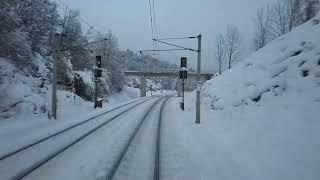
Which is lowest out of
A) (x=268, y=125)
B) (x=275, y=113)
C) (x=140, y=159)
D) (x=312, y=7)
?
(x=140, y=159)

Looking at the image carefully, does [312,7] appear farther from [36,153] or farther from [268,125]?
[36,153]

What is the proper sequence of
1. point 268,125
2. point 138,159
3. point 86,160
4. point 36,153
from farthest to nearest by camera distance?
point 268,125 < point 36,153 < point 138,159 < point 86,160

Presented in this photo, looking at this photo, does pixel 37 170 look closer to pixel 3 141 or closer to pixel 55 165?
pixel 55 165

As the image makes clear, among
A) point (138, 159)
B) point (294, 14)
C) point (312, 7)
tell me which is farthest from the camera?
point (294, 14)

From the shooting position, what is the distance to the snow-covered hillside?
1038 centimetres

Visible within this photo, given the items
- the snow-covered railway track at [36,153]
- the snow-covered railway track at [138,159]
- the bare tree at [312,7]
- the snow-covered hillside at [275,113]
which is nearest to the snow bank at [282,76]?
the snow-covered hillside at [275,113]

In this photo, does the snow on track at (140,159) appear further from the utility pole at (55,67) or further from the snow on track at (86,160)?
the utility pole at (55,67)

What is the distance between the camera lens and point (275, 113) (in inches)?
618

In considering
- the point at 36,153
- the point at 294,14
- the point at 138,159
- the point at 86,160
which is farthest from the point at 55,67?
the point at 294,14

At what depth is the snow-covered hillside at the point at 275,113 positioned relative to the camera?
10375 mm

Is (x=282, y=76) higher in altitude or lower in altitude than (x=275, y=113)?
higher

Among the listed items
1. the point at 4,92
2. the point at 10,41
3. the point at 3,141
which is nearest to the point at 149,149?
the point at 3,141

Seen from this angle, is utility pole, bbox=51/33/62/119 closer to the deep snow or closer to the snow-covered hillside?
the deep snow

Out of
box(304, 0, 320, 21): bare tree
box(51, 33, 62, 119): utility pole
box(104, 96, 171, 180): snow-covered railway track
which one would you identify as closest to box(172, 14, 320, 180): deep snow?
box(104, 96, 171, 180): snow-covered railway track
